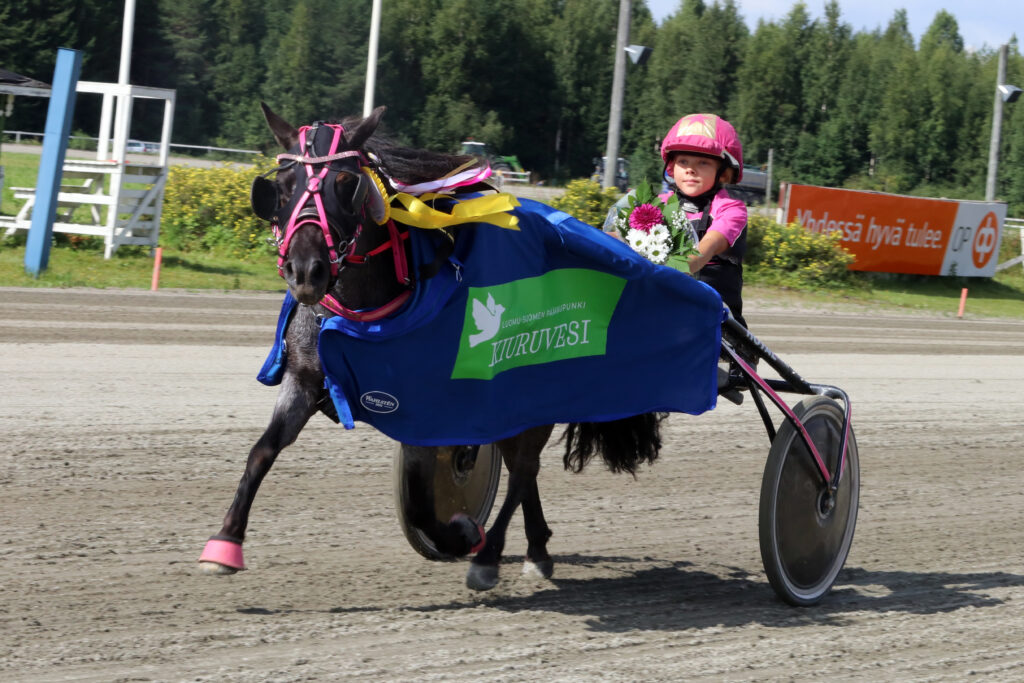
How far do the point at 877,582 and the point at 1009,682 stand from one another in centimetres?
118

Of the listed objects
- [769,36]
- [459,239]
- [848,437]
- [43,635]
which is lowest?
[43,635]

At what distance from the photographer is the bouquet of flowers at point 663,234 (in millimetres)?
4246

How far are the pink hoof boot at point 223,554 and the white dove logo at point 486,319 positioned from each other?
35.0 inches

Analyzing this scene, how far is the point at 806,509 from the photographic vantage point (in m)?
4.52

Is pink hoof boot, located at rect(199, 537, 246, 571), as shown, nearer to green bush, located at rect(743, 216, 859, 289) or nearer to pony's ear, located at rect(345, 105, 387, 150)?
pony's ear, located at rect(345, 105, 387, 150)

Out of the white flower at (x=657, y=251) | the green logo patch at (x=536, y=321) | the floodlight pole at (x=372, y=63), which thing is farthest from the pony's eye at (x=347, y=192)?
the floodlight pole at (x=372, y=63)

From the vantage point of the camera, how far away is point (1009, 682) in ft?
12.1

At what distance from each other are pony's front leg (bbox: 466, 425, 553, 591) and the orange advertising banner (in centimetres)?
1615

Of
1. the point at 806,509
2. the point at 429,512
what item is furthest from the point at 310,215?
the point at 806,509

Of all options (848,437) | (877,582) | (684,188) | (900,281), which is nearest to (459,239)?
(684,188)

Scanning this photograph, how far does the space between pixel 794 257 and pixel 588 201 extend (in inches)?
140

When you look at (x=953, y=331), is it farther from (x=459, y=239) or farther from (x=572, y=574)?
(x=459, y=239)

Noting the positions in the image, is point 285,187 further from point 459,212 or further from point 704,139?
point 704,139

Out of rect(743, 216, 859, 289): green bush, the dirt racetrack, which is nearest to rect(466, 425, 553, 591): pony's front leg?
the dirt racetrack
